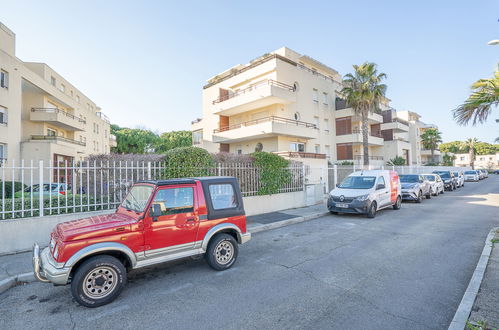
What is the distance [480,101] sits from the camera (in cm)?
761

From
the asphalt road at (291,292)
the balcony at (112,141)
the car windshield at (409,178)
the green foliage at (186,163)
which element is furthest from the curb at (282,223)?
the balcony at (112,141)

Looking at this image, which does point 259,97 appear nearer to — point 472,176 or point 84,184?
point 84,184

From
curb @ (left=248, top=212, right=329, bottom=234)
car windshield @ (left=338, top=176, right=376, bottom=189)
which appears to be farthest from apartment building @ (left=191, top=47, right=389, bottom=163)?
curb @ (left=248, top=212, right=329, bottom=234)

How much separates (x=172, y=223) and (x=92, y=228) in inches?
45.8

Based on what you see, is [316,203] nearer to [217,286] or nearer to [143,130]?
[217,286]

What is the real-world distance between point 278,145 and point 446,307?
19.1 m

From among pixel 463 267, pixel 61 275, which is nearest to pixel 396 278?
pixel 463 267

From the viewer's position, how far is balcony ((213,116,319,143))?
67.6ft

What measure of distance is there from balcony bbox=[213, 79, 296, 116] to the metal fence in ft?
40.0

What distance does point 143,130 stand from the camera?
1960 inches

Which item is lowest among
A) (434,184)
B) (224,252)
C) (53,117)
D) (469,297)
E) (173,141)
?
(469,297)

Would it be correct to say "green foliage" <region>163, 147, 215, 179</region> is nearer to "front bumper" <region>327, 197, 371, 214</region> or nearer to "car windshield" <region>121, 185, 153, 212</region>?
"car windshield" <region>121, 185, 153, 212</region>

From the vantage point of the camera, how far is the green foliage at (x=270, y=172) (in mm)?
10781

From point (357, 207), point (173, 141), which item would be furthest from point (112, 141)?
point (357, 207)
